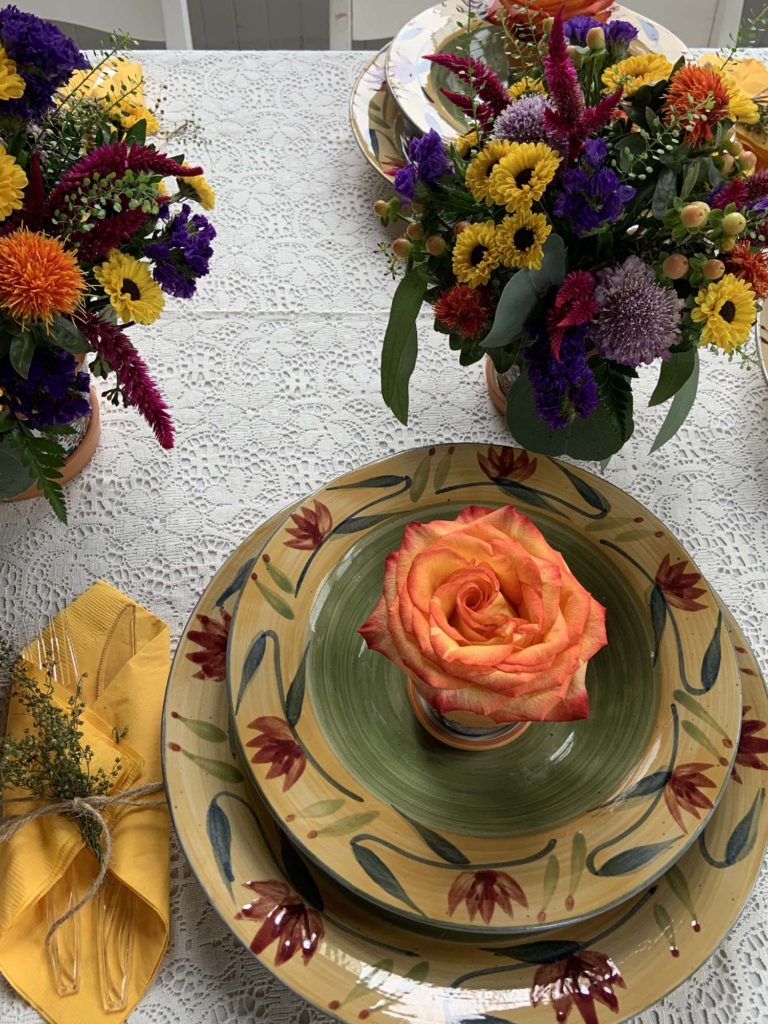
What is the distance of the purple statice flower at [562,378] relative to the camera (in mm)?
596

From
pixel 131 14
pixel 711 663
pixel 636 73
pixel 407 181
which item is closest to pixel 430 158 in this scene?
pixel 407 181

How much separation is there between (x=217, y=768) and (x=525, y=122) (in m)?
0.45

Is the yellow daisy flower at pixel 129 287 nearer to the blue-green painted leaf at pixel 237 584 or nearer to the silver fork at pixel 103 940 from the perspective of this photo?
the blue-green painted leaf at pixel 237 584

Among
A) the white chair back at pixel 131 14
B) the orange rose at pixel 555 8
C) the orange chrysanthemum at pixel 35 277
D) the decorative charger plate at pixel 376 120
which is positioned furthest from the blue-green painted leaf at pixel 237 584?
the white chair back at pixel 131 14

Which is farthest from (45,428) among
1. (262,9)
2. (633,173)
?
(262,9)

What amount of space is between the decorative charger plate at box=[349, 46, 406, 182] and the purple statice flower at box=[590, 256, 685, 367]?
40cm

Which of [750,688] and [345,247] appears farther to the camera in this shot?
[345,247]

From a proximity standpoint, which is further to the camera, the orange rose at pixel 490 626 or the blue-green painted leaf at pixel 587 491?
the blue-green painted leaf at pixel 587 491

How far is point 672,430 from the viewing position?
71cm

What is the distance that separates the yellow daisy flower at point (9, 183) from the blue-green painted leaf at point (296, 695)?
326 millimetres

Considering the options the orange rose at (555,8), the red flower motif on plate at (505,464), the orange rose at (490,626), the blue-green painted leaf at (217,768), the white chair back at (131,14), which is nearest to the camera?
the orange rose at (490,626)

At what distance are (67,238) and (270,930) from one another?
43cm

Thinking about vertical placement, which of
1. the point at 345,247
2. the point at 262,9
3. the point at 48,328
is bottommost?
the point at 262,9

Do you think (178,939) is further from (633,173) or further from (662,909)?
(633,173)
